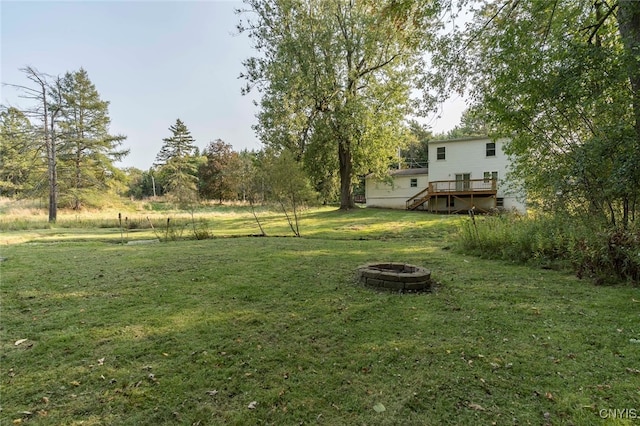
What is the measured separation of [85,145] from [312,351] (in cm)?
Result: 2992

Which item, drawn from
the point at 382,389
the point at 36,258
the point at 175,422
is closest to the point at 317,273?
the point at 382,389

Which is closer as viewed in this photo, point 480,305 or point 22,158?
point 480,305

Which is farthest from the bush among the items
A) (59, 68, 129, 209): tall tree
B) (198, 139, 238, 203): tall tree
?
(198, 139, 238, 203): tall tree

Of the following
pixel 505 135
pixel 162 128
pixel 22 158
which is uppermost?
pixel 162 128

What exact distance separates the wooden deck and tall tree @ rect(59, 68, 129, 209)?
24.8 meters

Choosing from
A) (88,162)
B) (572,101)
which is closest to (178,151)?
(88,162)

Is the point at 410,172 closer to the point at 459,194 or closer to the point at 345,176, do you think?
the point at 459,194

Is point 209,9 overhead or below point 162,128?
below

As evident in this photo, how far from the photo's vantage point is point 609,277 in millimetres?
4922

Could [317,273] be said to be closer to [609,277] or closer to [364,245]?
[364,245]

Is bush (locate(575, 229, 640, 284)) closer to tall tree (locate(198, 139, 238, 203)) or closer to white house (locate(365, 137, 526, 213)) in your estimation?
white house (locate(365, 137, 526, 213))

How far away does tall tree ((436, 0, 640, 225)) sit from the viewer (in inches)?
186

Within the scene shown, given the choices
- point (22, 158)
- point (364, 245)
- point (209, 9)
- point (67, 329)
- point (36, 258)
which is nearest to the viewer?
point (67, 329)

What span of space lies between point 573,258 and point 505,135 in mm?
2992
